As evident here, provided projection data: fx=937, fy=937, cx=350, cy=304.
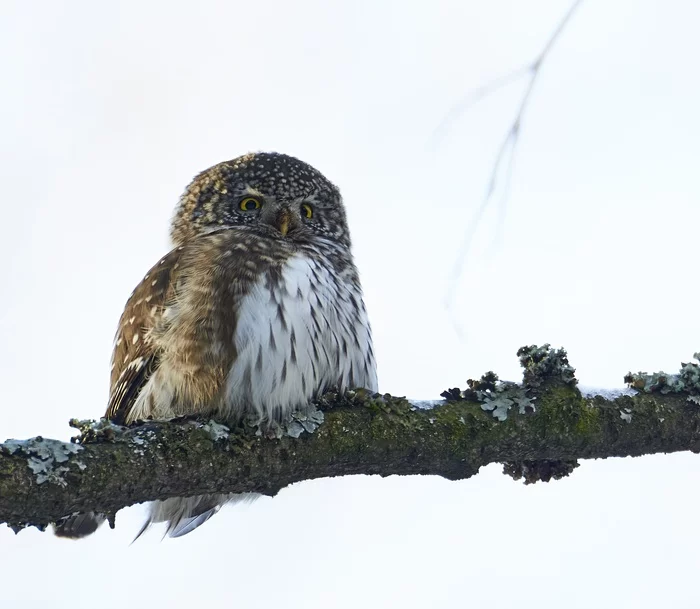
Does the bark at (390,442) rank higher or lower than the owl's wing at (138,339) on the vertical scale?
lower

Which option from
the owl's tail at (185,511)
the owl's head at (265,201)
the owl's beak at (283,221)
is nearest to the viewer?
the owl's tail at (185,511)

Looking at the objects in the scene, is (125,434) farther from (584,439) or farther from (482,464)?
(584,439)

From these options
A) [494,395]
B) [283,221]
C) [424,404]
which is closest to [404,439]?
[424,404]

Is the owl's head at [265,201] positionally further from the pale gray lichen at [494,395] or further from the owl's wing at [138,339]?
the pale gray lichen at [494,395]

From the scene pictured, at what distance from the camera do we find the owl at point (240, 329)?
3275 mm

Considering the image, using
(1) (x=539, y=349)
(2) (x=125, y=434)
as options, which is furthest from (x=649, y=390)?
(2) (x=125, y=434)

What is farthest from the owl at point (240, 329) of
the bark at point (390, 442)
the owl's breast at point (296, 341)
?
the bark at point (390, 442)

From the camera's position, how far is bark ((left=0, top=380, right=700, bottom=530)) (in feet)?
8.41

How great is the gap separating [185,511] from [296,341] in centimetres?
99

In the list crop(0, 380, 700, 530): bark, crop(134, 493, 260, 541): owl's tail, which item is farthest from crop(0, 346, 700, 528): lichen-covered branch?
crop(134, 493, 260, 541): owl's tail

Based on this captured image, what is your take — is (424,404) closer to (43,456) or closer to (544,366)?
(544,366)

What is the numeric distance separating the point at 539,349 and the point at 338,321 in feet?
2.90

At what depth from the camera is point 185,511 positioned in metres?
3.94

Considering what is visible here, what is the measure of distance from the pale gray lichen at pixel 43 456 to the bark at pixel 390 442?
36 mm
